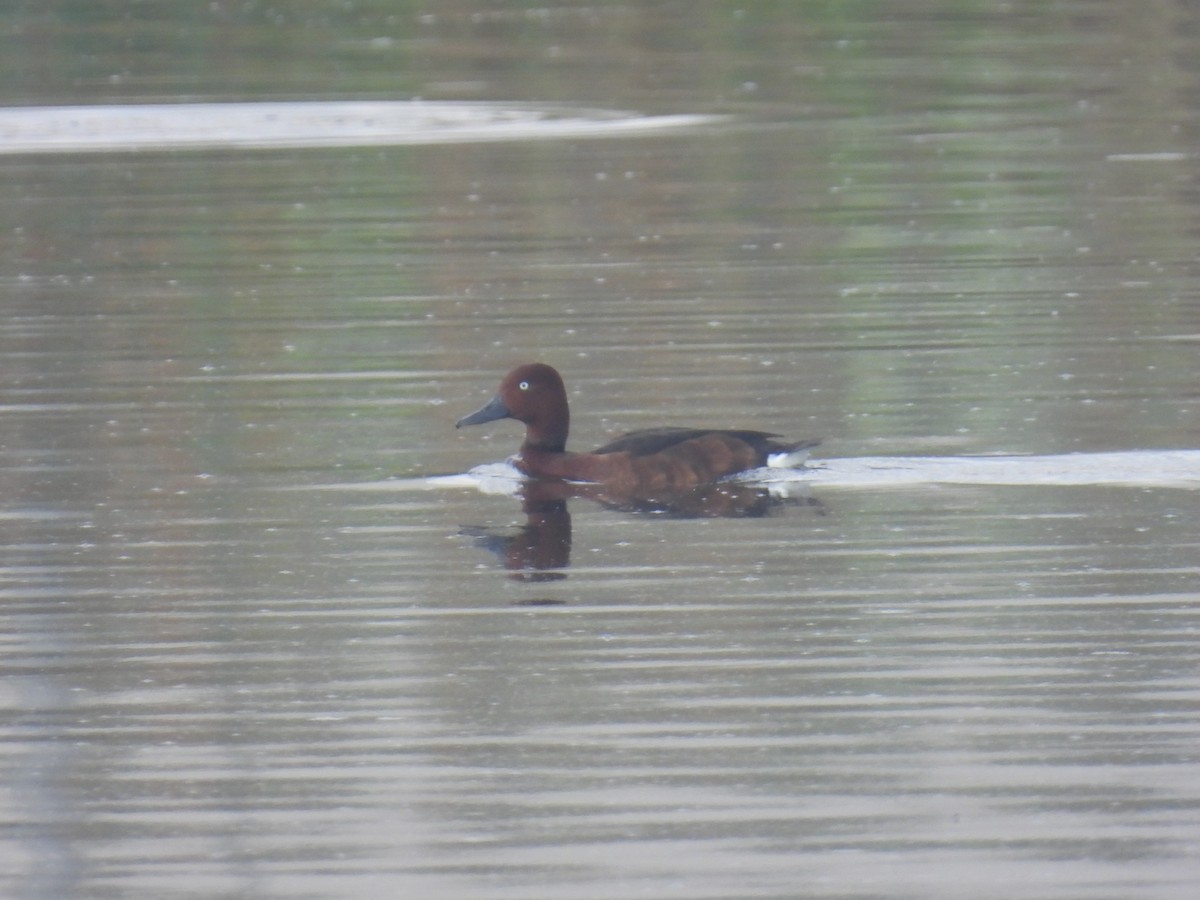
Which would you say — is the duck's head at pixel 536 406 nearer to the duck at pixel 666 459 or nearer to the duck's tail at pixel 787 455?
the duck at pixel 666 459

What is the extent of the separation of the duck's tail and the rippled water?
0.13 meters

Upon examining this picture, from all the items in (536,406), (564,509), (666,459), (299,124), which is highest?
(299,124)

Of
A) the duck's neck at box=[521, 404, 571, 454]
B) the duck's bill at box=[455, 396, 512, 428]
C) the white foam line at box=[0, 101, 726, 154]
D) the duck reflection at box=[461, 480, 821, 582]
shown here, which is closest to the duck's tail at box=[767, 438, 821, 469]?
the duck reflection at box=[461, 480, 821, 582]

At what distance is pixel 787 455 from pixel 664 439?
46 cm

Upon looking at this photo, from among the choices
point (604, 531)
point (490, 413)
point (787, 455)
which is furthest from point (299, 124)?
point (604, 531)

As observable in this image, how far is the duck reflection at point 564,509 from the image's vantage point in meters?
8.85

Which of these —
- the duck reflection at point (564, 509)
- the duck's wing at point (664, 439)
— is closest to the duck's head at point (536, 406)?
the duck reflection at point (564, 509)

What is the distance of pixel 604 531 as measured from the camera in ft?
30.6

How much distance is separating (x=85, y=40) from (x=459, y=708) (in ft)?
78.7

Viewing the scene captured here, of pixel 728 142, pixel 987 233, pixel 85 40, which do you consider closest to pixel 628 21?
pixel 85 40

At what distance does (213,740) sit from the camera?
6.76m

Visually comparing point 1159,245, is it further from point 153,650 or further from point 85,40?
point 85,40

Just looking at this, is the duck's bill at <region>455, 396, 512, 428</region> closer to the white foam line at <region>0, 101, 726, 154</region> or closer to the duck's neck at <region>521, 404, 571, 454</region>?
the duck's neck at <region>521, 404, 571, 454</region>

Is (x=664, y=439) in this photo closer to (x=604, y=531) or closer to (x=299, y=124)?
(x=604, y=531)
